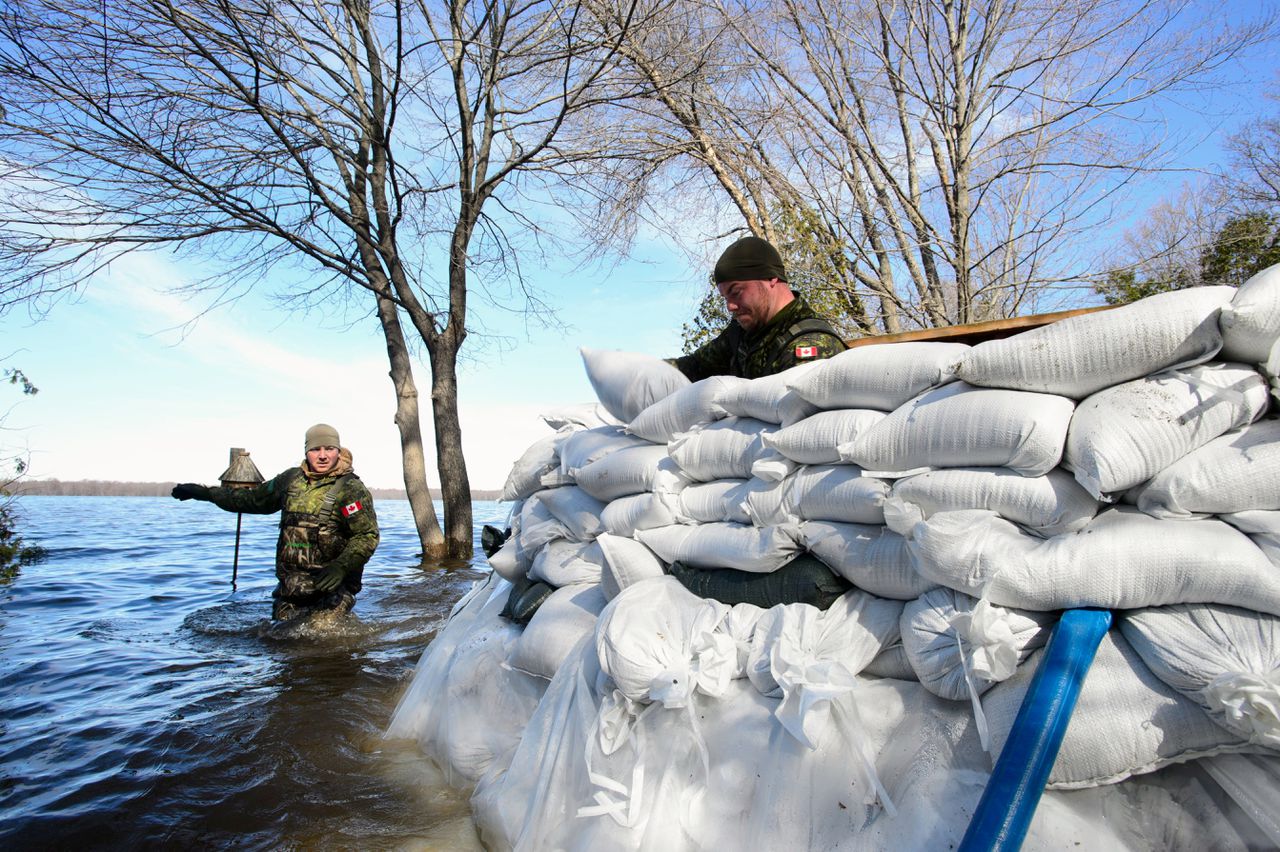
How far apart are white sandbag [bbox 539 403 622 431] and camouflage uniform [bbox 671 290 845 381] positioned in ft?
1.57

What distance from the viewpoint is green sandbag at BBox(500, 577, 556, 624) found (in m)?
2.85

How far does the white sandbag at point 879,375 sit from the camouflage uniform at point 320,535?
4.00 m

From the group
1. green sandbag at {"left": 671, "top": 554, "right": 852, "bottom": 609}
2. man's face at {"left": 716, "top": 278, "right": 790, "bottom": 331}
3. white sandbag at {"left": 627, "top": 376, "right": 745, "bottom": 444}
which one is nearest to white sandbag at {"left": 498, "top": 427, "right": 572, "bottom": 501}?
white sandbag at {"left": 627, "top": 376, "right": 745, "bottom": 444}

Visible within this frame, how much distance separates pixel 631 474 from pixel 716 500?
37 centimetres

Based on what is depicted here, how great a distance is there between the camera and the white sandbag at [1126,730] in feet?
4.41

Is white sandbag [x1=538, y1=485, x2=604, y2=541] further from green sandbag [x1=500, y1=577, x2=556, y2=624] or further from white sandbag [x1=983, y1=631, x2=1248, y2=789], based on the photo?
white sandbag [x1=983, y1=631, x2=1248, y2=789]

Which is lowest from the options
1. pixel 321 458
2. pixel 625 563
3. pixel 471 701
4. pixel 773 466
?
pixel 471 701

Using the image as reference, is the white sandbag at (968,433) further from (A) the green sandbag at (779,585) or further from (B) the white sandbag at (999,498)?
(A) the green sandbag at (779,585)

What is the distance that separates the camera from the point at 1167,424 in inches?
59.0

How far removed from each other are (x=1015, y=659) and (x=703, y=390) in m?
1.28

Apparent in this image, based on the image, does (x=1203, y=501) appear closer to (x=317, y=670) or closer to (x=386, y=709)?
(x=386, y=709)

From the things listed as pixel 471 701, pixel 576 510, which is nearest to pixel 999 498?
pixel 576 510

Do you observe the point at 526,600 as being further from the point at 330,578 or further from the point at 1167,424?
the point at 330,578

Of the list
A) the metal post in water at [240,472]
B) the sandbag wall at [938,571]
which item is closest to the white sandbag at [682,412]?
the sandbag wall at [938,571]
